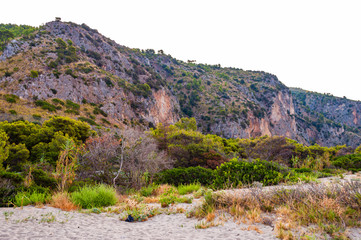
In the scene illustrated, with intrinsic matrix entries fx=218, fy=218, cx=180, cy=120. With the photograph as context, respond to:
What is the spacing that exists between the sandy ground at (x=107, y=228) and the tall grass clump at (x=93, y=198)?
1.07 metres

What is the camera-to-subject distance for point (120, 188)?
9.76 meters

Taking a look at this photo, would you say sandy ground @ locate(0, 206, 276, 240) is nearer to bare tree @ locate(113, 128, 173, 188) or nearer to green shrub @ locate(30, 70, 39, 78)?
bare tree @ locate(113, 128, 173, 188)

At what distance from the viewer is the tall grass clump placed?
6855mm

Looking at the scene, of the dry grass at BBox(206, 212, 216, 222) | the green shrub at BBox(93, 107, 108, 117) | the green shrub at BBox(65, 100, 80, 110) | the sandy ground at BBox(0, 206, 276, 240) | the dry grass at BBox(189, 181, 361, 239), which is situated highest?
the green shrub at BBox(65, 100, 80, 110)

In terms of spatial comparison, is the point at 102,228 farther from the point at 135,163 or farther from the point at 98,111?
the point at 98,111

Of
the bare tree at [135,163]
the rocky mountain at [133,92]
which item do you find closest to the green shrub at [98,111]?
the rocky mountain at [133,92]

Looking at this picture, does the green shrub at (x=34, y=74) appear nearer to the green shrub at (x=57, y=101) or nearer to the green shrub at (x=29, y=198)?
the green shrub at (x=57, y=101)

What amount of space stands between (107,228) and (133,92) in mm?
46647

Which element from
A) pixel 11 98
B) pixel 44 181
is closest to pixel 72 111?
pixel 11 98

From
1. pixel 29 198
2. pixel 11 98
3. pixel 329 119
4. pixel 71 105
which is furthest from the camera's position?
pixel 329 119

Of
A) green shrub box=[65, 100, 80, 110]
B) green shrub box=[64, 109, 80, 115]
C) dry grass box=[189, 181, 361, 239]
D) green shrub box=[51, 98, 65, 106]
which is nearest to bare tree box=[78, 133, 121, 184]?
dry grass box=[189, 181, 361, 239]

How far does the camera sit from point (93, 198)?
7.06 meters

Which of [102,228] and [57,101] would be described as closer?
[102,228]

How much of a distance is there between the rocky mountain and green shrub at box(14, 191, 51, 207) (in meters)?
21.7
